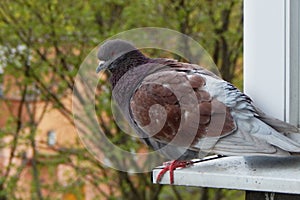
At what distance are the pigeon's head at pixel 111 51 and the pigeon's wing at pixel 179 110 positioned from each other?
209 millimetres

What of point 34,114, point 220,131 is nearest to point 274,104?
point 220,131

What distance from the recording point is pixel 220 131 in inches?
63.9

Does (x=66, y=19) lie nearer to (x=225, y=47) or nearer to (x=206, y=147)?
(x=225, y=47)

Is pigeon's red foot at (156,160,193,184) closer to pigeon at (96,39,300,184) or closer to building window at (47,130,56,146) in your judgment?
pigeon at (96,39,300,184)

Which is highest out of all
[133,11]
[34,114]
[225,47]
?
[133,11]

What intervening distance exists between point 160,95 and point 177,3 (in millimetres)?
2917

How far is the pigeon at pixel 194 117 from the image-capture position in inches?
62.4

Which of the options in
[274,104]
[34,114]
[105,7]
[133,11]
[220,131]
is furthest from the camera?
[34,114]

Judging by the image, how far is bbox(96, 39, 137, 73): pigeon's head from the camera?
74.7 inches

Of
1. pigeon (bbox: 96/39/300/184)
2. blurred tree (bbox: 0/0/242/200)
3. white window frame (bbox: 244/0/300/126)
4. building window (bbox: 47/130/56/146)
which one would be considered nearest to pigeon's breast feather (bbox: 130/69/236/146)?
pigeon (bbox: 96/39/300/184)

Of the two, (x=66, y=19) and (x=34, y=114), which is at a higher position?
(x=66, y=19)

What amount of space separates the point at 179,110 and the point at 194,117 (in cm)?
4

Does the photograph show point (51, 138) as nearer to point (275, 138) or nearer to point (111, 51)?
point (111, 51)

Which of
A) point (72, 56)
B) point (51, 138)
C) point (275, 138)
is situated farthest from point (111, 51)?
point (51, 138)
